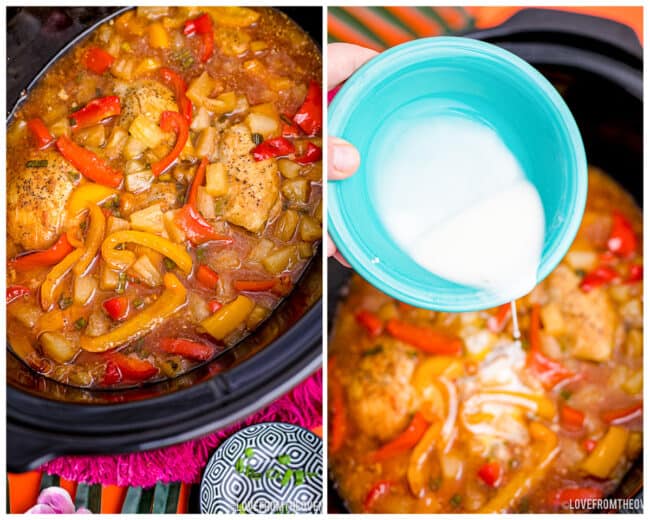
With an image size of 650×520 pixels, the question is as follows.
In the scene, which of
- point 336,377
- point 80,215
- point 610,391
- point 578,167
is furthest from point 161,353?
point 610,391

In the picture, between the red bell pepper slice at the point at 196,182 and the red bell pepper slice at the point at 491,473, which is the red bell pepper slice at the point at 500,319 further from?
the red bell pepper slice at the point at 196,182

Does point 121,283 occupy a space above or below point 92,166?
below

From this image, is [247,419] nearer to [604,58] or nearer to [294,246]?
[294,246]

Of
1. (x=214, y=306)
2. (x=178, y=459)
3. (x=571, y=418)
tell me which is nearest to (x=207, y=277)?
(x=214, y=306)

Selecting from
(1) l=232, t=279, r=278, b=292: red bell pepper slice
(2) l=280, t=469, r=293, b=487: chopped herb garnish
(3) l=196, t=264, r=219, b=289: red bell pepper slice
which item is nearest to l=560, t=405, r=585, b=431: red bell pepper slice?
(2) l=280, t=469, r=293, b=487: chopped herb garnish

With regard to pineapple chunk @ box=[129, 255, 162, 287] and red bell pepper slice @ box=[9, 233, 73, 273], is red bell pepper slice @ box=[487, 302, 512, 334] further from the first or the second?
red bell pepper slice @ box=[9, 233, 73, 273]

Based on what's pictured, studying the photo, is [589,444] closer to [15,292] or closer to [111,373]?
[111,373]

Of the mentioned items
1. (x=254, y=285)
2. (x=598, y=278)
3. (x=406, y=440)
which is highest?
(x=254, y=285)
